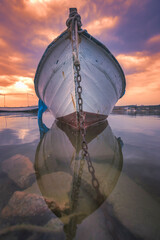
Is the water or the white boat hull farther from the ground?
the white boat hull

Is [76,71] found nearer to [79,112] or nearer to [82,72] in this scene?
[82,72]

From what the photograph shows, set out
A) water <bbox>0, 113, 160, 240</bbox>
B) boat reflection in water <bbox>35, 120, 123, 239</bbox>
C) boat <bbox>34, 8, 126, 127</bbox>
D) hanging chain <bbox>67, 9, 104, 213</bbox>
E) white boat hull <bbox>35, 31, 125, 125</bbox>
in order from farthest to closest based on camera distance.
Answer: white boat hull <bbox>35, 31, 125, 125</bbox> → boat <bbox>34, 8, 126, 127</bbox> → hanging chain <bbox>67, 9, 104, 213</bbox> → boat reflection in water <bbox>35, 120, 123, 239</bbox> → water <bbox>0, 113, 160, 240</bbox>

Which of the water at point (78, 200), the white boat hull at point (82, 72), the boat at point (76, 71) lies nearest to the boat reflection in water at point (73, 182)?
the water at point (78, 200)

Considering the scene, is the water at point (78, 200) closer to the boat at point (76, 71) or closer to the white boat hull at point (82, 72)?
the boat at point (76, 71)

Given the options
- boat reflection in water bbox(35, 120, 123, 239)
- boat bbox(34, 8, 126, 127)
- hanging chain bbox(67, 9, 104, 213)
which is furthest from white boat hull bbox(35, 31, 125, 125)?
boat reflection in water bbox(35, 120, 123, 239)

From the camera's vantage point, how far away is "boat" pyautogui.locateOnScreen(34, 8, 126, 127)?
353cm

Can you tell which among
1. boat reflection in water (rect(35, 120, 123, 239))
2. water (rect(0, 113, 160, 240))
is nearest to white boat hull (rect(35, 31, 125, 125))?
boat reflection in water (rect(35, 120, 123, 239))

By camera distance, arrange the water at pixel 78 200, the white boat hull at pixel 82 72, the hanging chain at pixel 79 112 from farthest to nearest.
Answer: the white boat hull at pixel 82 72, the hanging chain at pixel 79 112, the water at pixel 78 200

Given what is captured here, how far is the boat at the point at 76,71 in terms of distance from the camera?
3525 millimetres

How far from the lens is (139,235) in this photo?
983 millimetres

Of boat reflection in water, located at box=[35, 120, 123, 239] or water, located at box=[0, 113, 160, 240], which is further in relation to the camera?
boat reflection in water, located at box=[35, 120, 123, 239]

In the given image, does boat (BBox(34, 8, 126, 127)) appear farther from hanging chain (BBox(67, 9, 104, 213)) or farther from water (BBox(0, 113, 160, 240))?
water (BBox(0, 113, 160, 240))

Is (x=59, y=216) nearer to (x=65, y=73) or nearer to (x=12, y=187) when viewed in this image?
(x=12, y=187)

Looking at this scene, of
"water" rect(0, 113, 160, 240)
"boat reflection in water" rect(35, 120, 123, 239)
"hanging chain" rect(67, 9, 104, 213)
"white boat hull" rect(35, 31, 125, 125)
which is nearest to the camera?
"water" rect(0, 113, 160, 240)
